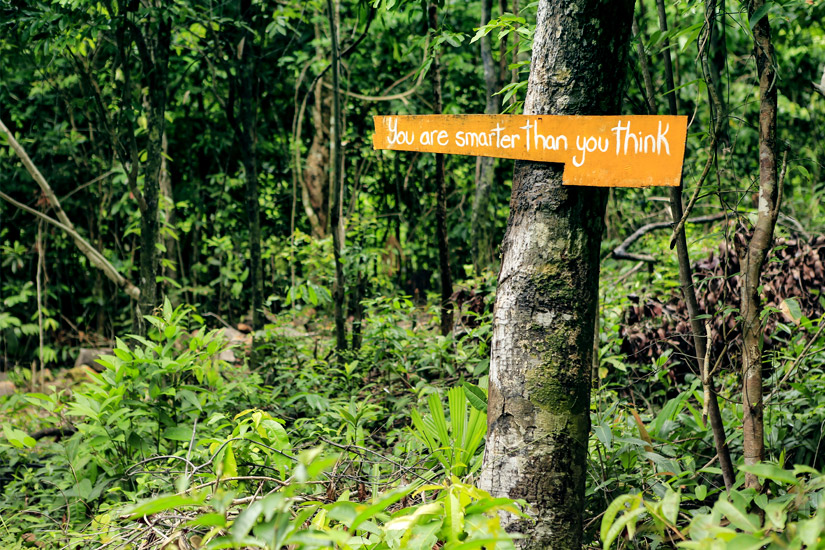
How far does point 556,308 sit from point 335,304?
2.63 m

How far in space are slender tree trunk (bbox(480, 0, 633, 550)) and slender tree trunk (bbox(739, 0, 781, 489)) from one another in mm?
468

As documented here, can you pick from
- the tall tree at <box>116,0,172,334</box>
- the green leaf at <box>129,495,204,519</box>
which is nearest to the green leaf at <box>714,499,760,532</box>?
the green leaf at <box>129,495,204,519</box>

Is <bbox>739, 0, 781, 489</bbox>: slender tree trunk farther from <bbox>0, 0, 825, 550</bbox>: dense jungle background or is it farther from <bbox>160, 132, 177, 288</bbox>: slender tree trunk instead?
<bbox>160, 132, 177, 288</bbox>: slender tree trunk

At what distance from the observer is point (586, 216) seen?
1585 mm

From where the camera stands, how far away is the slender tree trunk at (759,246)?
1736 millimetres

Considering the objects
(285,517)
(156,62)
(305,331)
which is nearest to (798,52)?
(305,331)

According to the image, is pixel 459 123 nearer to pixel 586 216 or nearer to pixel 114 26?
pixel 586 216

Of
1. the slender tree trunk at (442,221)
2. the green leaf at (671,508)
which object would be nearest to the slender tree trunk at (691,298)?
the green leaf at (671,508)

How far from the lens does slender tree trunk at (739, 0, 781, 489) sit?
174 centimetres

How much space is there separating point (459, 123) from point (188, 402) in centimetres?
180

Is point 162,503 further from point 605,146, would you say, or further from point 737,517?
point 605,146

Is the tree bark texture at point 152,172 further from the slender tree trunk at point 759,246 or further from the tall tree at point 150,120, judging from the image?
the slender tree trunk at point 759,246

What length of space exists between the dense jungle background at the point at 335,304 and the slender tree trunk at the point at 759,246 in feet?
0.16

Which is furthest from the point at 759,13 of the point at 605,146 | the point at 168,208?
the point at 168,208
